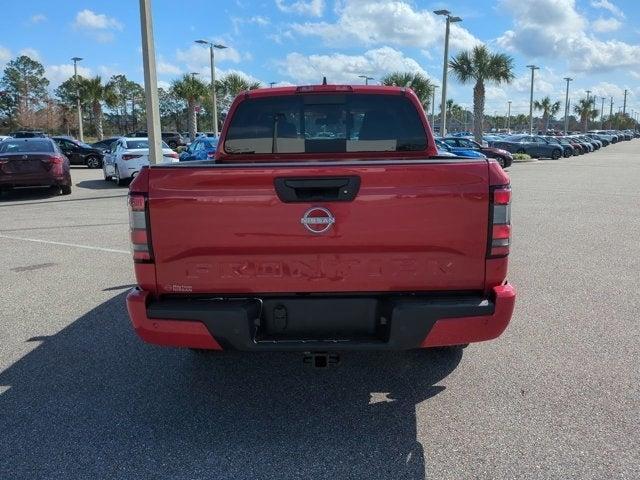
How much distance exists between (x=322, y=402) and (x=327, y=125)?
2248mm

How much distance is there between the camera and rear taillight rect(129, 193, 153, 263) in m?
3.11

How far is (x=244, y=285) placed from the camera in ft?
10.4

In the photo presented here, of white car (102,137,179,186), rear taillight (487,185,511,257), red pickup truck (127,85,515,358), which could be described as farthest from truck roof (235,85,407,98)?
white car (102,137,179,186)

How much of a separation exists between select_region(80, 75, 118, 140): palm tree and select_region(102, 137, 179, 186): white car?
128ft

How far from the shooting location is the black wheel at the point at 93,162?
96.4 ft

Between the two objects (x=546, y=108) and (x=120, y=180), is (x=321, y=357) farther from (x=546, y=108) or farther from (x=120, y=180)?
(x=546, y=108)

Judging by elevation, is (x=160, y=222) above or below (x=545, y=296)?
above

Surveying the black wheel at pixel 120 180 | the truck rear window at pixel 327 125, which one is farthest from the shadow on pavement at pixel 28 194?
the truck rear window at pixel 327 125

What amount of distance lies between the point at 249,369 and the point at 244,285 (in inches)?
51.8

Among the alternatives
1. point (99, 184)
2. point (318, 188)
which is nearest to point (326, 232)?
point (318, 188)

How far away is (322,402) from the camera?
148 inches

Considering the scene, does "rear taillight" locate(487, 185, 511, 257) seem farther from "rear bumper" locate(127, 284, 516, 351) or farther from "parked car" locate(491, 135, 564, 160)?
"parked car" locate(491, 135, 564, 160)

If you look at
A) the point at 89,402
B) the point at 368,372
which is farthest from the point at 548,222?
the point at 89,402

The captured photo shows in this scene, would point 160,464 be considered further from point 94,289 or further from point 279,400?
point 94,289
